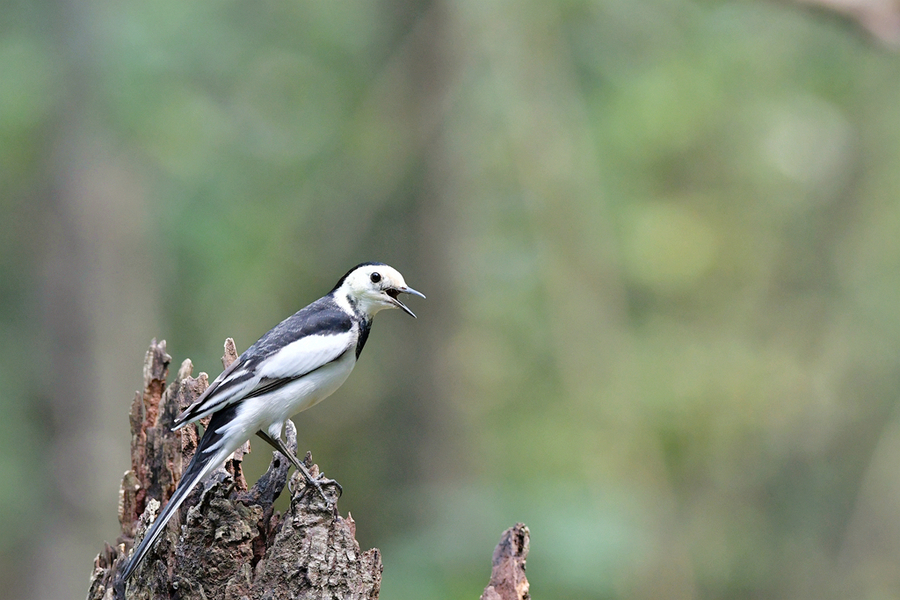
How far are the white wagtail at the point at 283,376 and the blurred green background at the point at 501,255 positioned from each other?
12.8 ft

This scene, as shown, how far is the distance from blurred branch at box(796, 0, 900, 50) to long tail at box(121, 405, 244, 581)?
6083mm

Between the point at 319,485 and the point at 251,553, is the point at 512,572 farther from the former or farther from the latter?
the point at 251,553

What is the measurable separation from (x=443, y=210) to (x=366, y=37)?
3.89 metres

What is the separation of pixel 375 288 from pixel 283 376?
0.76 meters

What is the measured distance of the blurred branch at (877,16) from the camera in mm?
7344

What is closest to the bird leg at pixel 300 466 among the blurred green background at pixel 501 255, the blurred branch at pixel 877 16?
the blurred green background at pixel 501 255

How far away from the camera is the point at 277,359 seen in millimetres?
4488

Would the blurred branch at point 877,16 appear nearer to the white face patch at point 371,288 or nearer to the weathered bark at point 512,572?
the white face patch at point 371,288

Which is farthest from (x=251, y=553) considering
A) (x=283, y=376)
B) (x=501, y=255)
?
(x=501, y=255)

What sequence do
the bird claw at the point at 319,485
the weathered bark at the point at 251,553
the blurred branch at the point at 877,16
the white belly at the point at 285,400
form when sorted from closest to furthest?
1. the weathered bark at the point at 251,553
2. the bird claw at the point at 319,485
3. the white belly at the point at 285,400
4. the blurred branch at the point at 877,16

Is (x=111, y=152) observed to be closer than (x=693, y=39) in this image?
Yes

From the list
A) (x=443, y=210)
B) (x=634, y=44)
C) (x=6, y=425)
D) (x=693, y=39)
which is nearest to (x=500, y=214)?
(x=443, y=210)

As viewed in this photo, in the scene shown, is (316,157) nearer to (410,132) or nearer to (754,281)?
(410,132)

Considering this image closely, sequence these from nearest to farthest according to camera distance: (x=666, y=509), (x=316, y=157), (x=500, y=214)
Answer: (x=666, y=509)
(x=500, y=214)
(x=316, y=157)
